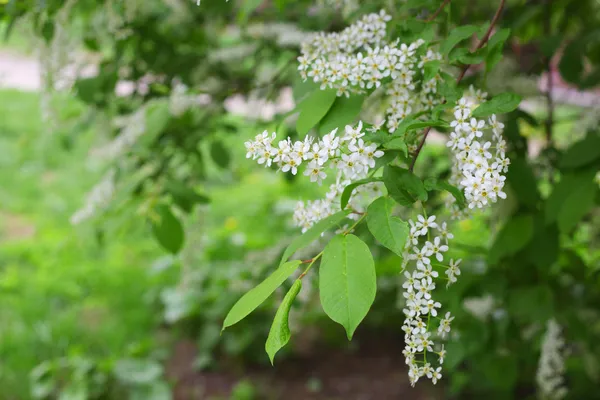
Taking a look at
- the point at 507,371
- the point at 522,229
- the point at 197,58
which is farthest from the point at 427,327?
the point at 197,58

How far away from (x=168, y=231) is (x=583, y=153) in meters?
1.07

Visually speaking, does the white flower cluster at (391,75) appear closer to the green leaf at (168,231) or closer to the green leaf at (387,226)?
the green leaf at (387,226)

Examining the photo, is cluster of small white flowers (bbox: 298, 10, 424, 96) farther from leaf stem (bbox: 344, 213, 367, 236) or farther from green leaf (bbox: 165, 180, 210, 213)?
green leaf (bbox: 165, 180, 210, 213)

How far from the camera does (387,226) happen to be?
920 millimetres

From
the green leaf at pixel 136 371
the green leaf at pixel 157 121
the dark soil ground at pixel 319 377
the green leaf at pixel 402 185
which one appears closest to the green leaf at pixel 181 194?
the green leaf at pixel 157 121

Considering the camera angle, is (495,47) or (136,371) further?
(136,371)

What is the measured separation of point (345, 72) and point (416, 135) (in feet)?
0.59

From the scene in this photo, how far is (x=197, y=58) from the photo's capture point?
2.24 m

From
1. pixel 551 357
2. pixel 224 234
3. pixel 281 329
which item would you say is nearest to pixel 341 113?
pixel 281 329

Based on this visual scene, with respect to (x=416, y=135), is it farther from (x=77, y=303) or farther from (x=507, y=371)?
(x=77, y=303)

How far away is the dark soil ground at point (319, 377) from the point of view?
3.06 m

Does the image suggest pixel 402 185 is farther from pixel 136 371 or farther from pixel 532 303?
pixel 136 371

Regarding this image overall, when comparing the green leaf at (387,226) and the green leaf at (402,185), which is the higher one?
the green leaf at (402,185)

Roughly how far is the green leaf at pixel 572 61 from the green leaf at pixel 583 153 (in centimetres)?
32
